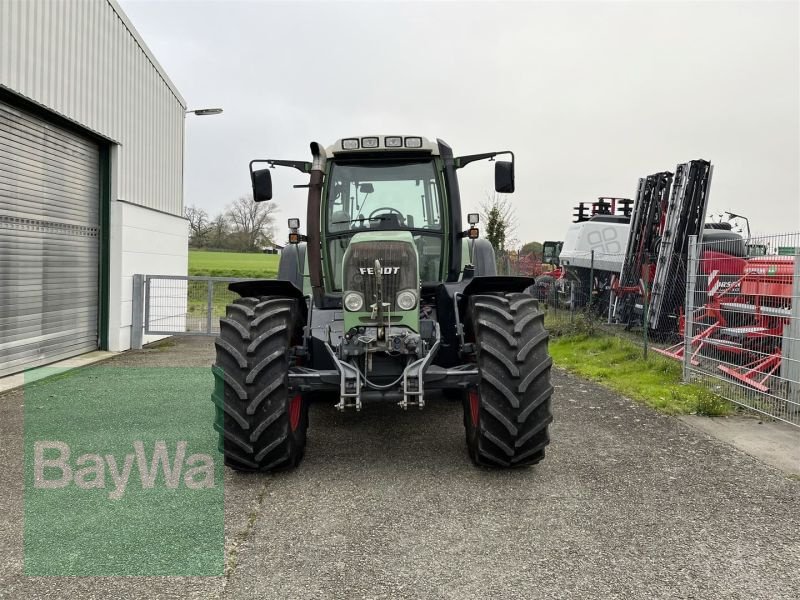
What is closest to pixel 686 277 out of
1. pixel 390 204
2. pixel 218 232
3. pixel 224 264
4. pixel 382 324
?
pixel 390 204

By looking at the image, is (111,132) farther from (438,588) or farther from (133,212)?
(438,588)

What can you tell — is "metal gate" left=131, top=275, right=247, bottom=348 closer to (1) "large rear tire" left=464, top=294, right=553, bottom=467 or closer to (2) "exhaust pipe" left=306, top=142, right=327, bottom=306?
(2) "exhaust pipe" left=306, top=142, right=327, bottom=306

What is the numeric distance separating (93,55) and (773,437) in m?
10.1

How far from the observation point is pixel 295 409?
180 inches

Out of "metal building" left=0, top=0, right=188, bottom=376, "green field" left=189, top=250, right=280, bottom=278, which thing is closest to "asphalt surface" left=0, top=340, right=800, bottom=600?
"metal building" left=0, top=0, right=188, bottom=376

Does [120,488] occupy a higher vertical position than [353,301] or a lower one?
lower

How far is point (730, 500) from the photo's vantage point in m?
4.03

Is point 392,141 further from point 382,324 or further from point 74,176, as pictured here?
point 74,176

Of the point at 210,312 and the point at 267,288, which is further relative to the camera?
the point at 210,312

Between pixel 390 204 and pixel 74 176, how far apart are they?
651 cm

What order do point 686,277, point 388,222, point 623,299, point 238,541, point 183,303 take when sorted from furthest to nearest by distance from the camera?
point 623,299
point 183,303
point 686,277
point 388,222
point 238,541

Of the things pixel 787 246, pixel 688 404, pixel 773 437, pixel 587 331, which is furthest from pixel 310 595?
pixel 587 331

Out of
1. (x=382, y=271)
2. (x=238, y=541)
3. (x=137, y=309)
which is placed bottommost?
(x=238, y=541)

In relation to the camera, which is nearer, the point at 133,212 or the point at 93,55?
the point at 93,55
